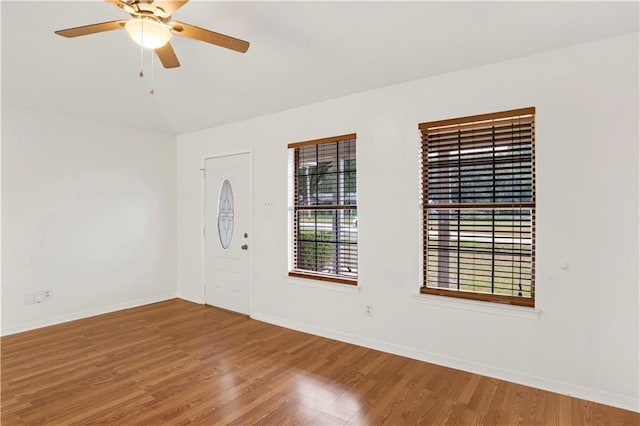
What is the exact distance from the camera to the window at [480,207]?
2877mm

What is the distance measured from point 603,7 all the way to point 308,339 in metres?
3.58

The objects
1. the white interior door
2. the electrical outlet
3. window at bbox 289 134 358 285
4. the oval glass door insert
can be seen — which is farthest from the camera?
the oval glass door insert

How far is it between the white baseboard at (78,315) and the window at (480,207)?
398 centimetres

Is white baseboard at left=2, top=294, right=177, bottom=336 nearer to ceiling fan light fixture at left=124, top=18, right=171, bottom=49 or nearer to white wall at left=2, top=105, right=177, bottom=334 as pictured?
white wall at left=2, top=105, right=177, bottom=334

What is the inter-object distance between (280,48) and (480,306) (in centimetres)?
269

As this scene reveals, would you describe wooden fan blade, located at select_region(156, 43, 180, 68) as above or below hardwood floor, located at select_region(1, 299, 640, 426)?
above

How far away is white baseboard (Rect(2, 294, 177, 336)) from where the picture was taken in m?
4.04

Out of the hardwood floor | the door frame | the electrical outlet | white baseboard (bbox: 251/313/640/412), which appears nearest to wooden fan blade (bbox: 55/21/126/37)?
the hardwood floor

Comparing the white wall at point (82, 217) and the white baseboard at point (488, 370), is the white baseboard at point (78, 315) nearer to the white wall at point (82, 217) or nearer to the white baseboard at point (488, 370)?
the white wall at point (82, 217)

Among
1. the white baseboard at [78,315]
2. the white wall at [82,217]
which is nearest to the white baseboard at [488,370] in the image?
the white baseboard at [78,315]

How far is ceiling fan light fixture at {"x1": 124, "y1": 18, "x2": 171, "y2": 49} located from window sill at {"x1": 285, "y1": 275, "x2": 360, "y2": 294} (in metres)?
2.68

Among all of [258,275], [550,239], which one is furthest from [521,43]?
[258,275]

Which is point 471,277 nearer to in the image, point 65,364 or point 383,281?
point 383,281

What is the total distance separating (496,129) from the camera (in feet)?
9.77
